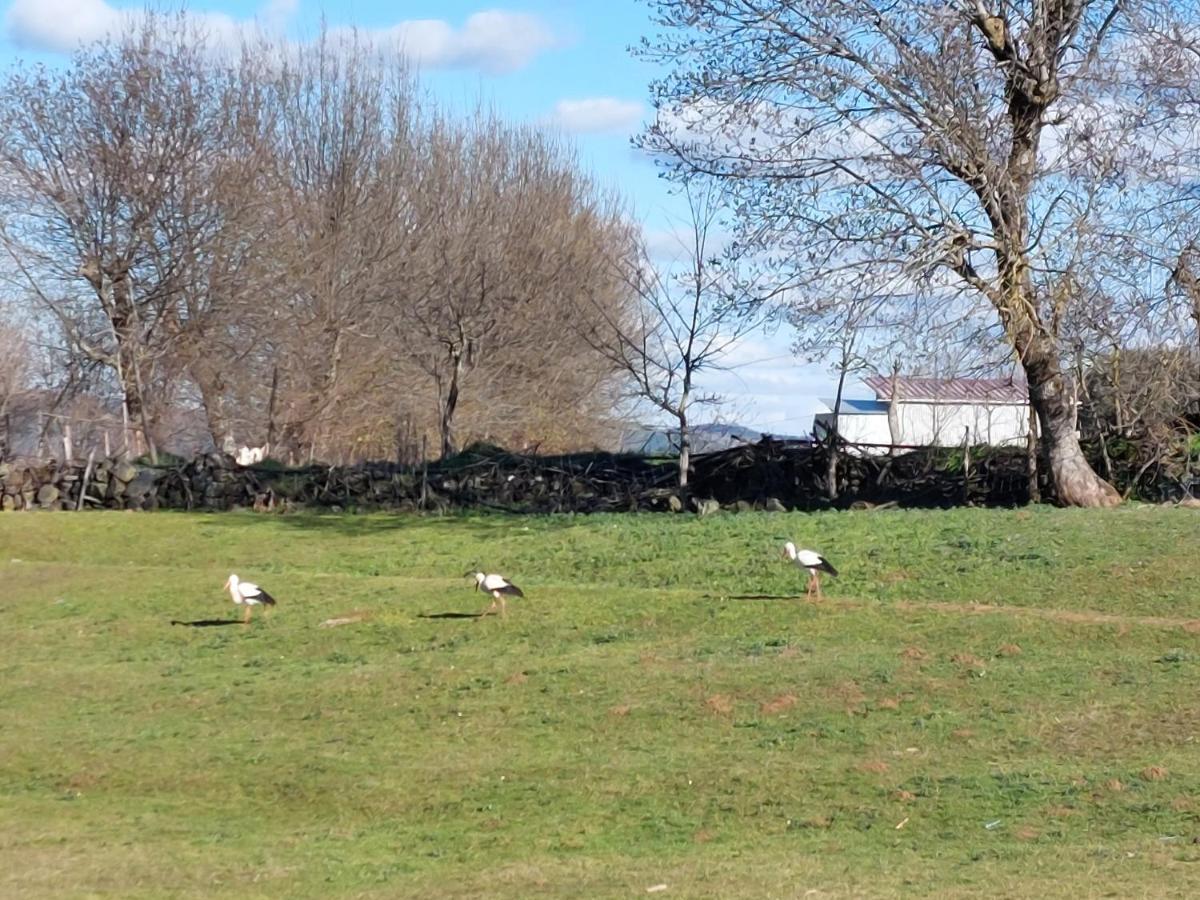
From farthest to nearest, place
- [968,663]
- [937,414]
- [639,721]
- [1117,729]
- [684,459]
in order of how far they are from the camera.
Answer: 1. [937,414]
2. [684,459]
3. [968,663]
4. [639,721]
5. [1117,729]

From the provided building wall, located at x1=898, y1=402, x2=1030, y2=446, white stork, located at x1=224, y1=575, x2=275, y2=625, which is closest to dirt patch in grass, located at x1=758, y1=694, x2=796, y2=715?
white stork, located at x1=224, y1=575, x2=275, y2=625

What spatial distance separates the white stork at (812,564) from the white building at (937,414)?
783 centimetres

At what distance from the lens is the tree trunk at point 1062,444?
25.9 meters

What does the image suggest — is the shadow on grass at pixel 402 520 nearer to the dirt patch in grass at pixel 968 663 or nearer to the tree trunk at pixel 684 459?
the tree trunk at pixel 684 459

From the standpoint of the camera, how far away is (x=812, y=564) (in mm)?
18391

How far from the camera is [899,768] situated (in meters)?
12.3

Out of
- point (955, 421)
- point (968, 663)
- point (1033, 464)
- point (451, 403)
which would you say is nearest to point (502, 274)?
point (451, 403)

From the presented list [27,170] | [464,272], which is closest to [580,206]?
[464,272]

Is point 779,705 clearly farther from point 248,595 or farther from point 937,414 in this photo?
point 937,414

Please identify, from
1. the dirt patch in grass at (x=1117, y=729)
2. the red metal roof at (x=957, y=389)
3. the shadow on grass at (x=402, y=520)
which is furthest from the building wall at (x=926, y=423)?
the dirt patch in grass at (x=1117, y=729)

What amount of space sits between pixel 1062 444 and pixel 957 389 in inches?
433

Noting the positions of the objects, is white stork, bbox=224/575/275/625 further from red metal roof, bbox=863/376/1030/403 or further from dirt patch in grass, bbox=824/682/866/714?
red metal roof, bbox=863/376/1030/403

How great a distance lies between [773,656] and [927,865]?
Result: 6568mm

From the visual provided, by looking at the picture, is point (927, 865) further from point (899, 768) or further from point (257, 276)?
point (257, 276)
